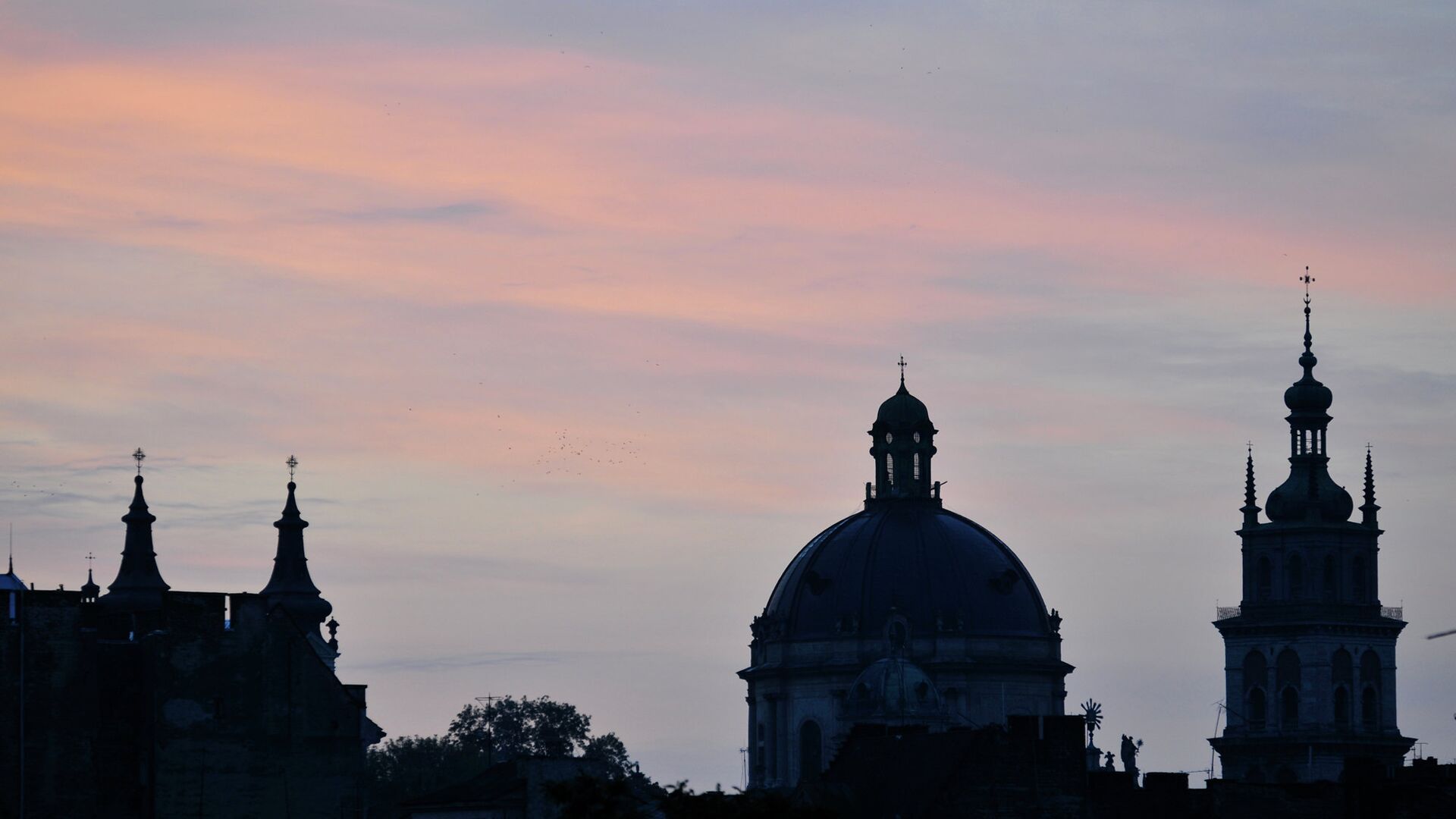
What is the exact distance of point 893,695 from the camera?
18988 centimetres

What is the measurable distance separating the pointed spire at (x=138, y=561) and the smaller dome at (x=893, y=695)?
1649 inches

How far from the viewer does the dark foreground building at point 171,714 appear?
347 ft

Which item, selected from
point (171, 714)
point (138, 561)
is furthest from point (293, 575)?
point (171, 714)

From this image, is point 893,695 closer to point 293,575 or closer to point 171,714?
point 293,575

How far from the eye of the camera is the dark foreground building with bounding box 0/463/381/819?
347 feet

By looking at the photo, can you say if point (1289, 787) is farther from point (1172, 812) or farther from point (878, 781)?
point (878, 781)

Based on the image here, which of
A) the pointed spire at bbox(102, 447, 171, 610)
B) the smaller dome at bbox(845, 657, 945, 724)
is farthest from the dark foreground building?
the smaller dome at bbox(845, 657, 945, 724)

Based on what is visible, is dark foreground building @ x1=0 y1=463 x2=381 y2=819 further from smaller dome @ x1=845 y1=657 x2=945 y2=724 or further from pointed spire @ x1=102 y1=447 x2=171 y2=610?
smaller dome @ x1=845 y1=657 x2=945 y2=724

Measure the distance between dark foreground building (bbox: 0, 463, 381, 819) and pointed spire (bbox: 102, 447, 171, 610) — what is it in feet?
154

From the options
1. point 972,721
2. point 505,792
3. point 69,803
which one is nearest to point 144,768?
point 69,803

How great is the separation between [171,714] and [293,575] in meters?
70.5

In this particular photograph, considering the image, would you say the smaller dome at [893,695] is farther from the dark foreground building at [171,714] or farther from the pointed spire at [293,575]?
the dark foreground building at [171,714]

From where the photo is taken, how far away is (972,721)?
19612cm

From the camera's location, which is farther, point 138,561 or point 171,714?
point 138,561
